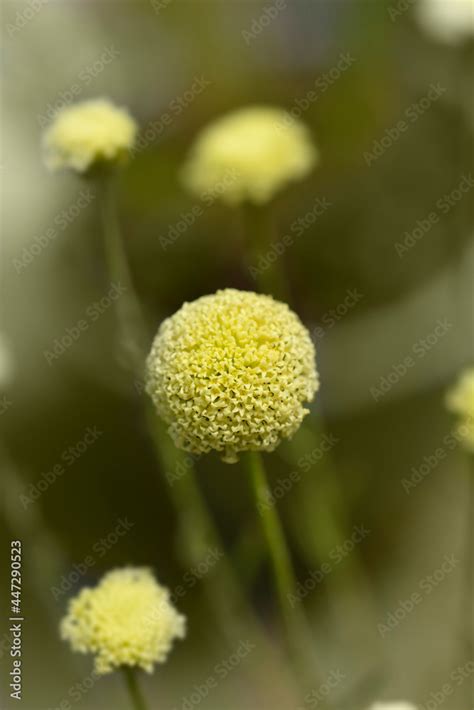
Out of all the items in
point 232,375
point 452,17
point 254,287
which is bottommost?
point 254,287

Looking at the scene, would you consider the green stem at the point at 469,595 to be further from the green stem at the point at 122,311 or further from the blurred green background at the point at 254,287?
the green stem at the point at 122,311

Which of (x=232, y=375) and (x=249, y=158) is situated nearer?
(x=232, y=375)

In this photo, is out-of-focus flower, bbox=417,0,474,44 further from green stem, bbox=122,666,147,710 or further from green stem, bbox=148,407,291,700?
green stem, bbox=122,666,147,710

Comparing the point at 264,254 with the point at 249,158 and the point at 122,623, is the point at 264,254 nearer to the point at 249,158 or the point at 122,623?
the point at 249,158

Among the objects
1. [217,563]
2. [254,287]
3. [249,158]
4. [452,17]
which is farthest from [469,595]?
[452,17]

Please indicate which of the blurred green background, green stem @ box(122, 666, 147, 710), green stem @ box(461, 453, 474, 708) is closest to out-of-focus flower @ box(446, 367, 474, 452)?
green stem @ box(461, 453, 474, 708)

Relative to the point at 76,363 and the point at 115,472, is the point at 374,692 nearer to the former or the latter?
the point at 115,472
